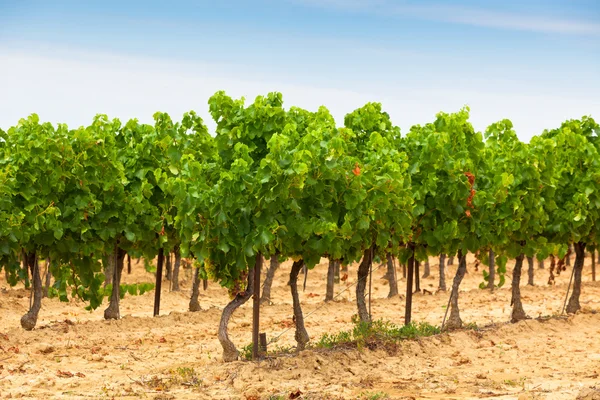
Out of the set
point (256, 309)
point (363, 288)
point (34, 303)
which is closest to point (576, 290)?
point (363, 288)

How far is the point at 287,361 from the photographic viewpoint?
15.4 meters

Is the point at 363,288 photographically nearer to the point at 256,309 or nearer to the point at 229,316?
the point at 256,309

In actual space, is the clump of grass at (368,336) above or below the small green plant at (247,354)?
above

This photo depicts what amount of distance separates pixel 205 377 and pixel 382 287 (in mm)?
24016

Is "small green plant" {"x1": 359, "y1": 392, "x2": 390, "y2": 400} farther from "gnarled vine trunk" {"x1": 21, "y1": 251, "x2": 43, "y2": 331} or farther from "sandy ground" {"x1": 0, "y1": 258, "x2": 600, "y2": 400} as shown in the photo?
"gnarled vine trunk" {"x1": 21, "y1": 251, "x2": 43, "y2": 331}

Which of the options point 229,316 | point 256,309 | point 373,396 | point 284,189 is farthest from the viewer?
point 256,309

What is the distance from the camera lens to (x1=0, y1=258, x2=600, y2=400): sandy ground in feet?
46.6

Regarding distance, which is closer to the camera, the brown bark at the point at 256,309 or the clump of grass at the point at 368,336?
the brown bark at the point at 256,309

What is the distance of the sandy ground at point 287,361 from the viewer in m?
14.2

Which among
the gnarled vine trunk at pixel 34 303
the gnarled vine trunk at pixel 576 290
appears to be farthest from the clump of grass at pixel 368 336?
the gnarled vine trunk at pixel 576 290

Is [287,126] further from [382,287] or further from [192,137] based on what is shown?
[382,287]

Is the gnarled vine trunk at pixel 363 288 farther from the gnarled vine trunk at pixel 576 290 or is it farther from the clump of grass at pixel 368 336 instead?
the gnarled vine trunk at pixel 576 290

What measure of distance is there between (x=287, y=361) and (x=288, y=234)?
225 cm

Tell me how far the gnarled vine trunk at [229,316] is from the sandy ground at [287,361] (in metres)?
0.28
